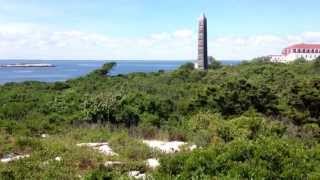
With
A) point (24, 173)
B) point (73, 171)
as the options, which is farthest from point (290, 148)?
point (24, 173)

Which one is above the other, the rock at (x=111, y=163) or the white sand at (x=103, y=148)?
the rock at (x=111, y=163)

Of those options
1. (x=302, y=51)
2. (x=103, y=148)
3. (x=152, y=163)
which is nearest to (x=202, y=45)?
(x=302, y=51)

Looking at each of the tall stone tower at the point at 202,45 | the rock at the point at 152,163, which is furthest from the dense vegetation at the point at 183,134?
the tall stone tower at the point at 202,45

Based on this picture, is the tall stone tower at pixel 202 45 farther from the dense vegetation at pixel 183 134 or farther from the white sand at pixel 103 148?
the white sand at pixel 103 148

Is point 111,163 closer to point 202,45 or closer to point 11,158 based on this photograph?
point 11,158

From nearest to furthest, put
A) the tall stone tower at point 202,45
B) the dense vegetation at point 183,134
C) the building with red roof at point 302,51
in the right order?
1. the dense vegetation at point 183,134
2. the tall stone tower at point 202,45
3. the building with red roof at point 302,51

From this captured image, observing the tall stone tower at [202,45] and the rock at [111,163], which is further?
the tall stone tower at [202,45]

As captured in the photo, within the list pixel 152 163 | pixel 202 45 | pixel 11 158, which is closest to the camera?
pixel 152 163

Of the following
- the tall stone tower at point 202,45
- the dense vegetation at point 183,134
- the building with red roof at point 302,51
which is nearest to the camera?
the dense vegetation at point 183,134

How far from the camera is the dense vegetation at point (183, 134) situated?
5023 mm

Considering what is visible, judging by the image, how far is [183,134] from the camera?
10.2 m

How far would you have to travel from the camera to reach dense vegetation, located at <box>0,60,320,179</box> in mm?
5023

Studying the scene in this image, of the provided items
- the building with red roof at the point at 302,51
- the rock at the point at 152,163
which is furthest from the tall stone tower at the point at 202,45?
the rock at the point at 152,163

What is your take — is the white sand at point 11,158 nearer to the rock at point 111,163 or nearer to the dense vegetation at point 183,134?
the dense vegetation at point 183,134
